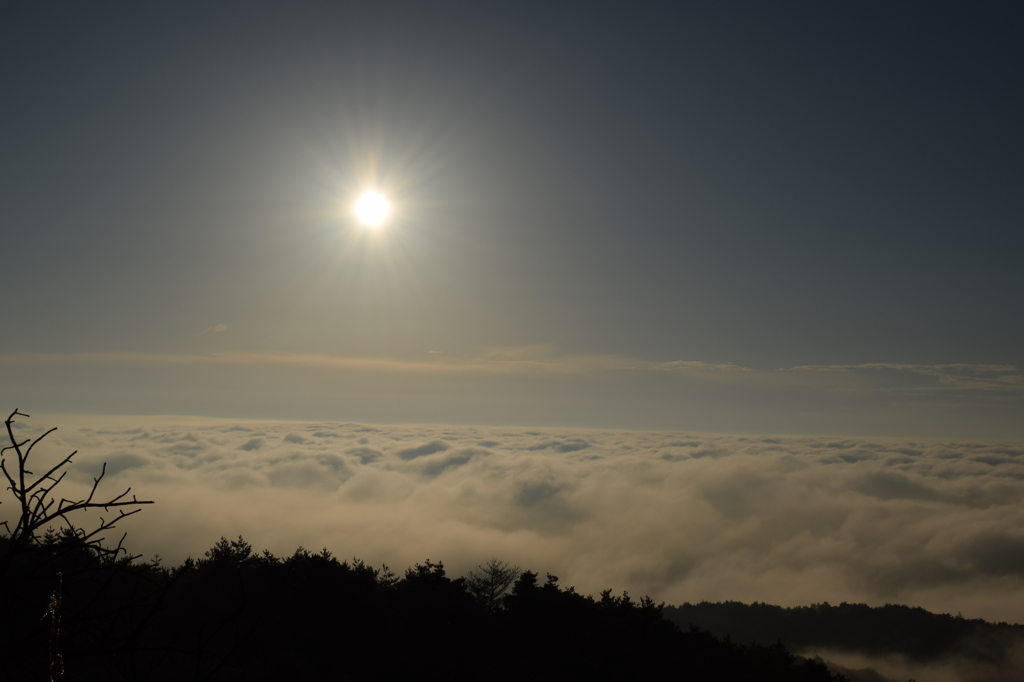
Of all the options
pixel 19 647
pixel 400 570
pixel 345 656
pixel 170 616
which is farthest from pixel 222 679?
pixel 400 570

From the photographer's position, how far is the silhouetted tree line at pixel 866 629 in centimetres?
13120

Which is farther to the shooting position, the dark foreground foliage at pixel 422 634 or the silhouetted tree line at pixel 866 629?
the silhouetted tree line at pixel 866 629

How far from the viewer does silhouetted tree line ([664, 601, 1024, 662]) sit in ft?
430

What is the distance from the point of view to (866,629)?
141 m

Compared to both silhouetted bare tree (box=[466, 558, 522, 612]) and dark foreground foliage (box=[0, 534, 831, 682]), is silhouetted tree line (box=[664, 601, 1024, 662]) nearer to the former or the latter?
silhouetted bare tree (box=[466, 558, 522, 612])

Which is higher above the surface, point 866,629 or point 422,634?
point 422,634

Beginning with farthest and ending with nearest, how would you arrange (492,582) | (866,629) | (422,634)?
(866,629)
(492,582)
(422,634)

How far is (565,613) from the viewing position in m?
35.6

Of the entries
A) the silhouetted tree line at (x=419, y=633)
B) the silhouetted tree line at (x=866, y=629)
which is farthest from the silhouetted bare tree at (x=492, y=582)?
the silhouetted tree line at (x=866, y=629)

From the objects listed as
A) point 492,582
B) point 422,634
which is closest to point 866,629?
point 492,582

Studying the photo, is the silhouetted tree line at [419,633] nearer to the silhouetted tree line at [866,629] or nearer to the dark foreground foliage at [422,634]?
the dark foreground foliage at [422,634]

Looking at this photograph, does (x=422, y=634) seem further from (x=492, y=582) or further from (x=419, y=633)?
(x=492, y=582)

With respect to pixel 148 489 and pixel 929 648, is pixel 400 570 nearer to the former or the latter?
pixel 148 489

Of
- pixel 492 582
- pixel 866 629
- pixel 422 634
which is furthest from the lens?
pixel 866 629
